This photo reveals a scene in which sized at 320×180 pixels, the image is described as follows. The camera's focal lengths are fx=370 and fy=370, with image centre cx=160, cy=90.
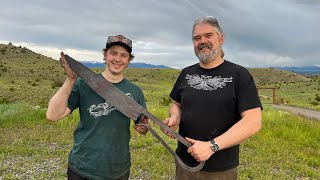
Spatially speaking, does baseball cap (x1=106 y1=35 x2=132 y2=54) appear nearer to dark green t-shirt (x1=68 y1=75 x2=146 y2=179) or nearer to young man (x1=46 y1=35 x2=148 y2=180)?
young man (x1=46 y1=35 x2=148 y2=180)

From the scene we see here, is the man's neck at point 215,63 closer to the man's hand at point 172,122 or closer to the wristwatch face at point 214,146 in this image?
the man's hand at point 172,122

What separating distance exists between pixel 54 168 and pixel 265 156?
5476mm

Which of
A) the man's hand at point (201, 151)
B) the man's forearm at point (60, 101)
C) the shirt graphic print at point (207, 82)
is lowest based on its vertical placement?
the man's hand at point (201, 151)

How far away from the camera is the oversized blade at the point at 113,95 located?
3504 mm

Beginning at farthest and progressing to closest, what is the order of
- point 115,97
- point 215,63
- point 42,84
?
point 42,84, point 215,63, point 115,97

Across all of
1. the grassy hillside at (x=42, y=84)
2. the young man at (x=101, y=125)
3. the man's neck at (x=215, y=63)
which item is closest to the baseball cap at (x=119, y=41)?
Result: the young man at (x=101, y=125)

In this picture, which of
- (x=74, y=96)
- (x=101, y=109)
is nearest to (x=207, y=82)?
(x=101, y=109)

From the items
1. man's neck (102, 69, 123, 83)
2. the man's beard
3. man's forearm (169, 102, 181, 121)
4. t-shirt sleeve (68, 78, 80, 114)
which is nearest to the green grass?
man's forearm (169, 102, 181, 121)

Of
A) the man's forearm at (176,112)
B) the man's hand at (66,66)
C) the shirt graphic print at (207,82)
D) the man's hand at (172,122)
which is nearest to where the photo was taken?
the man's hand at (66,66)

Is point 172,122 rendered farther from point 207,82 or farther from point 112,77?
point 112,77

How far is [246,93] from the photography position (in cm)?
353

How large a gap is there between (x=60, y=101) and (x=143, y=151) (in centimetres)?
639

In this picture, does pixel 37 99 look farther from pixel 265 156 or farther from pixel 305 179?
pixel 305 179

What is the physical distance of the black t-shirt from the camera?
3574mm
